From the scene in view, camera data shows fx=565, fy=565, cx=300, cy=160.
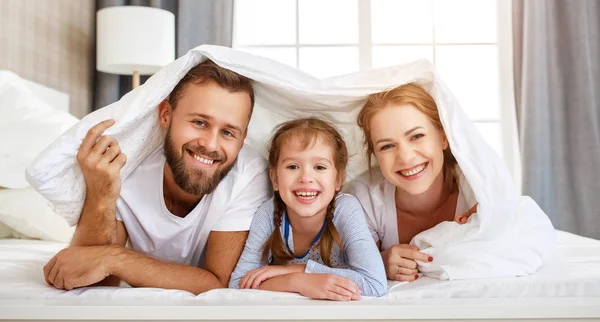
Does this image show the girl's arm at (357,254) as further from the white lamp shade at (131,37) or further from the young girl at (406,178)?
the white lamp shade at (131,37)

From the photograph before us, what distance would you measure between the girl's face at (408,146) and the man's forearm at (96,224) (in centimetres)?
64

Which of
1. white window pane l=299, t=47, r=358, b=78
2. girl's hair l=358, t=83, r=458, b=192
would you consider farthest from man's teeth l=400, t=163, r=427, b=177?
white window pane l=299, t=47, r=358, b=78

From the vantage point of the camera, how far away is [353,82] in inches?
51.0

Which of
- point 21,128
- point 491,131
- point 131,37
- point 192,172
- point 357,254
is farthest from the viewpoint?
point 491,131

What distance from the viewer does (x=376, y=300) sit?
100cm

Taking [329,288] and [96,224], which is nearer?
[329,288]

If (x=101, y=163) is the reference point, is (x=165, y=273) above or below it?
below

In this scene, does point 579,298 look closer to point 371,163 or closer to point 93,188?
point 371,163

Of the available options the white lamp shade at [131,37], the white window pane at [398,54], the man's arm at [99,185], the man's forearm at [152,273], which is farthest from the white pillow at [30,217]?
the white window pane at [398,54]

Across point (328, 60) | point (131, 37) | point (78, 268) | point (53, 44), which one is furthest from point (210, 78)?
point (328, 60)

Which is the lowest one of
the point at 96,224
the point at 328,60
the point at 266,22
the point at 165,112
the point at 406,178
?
the point at 96,224

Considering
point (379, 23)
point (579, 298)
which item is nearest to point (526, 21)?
point (379, 23)

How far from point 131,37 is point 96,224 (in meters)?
1.83

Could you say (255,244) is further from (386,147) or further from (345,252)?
(386,147)
